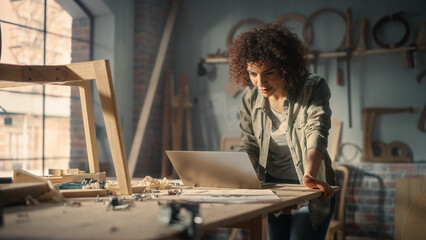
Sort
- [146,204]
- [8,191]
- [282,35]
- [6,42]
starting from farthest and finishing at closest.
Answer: [6,42] → [282,35] → [146,204] → [8,191]

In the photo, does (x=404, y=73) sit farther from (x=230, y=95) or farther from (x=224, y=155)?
(x=224, y=155)

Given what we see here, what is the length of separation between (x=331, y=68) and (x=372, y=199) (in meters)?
1.28

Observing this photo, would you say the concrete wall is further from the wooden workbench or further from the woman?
the wooden workbench

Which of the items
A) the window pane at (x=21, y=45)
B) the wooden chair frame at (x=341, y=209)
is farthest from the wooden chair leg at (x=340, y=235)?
the window pane at (x=21, y=45)

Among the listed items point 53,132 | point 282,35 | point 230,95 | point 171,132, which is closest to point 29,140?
point 53,132

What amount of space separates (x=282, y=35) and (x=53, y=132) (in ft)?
8.42

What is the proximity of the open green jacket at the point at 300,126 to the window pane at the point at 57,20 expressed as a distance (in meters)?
2.38

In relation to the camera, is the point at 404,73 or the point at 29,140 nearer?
the point at 29,140

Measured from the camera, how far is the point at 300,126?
2215mm

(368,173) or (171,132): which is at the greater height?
(171,132)

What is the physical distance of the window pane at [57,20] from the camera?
4.11 meters

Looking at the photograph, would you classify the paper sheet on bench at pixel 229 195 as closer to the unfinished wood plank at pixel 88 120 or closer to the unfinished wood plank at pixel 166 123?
the unfinished wood plank at pixel 88 120

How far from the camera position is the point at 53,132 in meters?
4.16

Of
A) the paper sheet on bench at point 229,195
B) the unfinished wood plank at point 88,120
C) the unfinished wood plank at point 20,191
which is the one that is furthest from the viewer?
the unfinished wood plank at point 88,120
